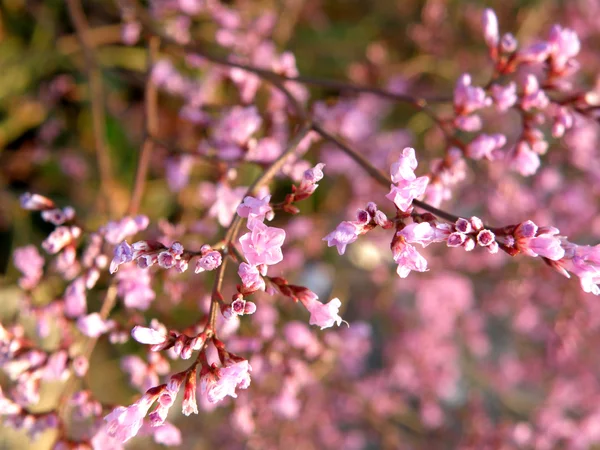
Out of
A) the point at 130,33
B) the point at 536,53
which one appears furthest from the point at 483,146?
the point at 130,33

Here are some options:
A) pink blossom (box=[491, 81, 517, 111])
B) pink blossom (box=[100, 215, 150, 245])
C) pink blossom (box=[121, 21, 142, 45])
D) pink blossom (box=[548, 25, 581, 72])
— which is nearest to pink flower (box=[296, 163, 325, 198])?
pink blossom (box=[100, 215, 150, 245])

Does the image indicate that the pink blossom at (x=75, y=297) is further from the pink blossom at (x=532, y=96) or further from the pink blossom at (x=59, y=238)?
the pink blossom at (x=532, y=96)

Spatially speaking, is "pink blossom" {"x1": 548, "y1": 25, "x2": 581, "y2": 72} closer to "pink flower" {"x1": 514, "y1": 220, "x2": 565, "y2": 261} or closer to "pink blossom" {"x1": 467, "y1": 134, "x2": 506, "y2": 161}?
"pink blossom" {"x1": 467, "y1": 134, "x2": 506, "y2": 161}

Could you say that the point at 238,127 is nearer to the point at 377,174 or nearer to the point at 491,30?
the point at 377,174

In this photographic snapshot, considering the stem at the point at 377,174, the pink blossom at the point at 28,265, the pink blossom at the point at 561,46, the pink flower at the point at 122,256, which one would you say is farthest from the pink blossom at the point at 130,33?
the pink blossom at the point at 561,46

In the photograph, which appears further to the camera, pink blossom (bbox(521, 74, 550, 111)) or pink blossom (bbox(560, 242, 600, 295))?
pink blossom (bbox(521, 74, 550, 111))

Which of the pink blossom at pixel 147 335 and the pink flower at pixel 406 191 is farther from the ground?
the pink flower at pixel 406 191
